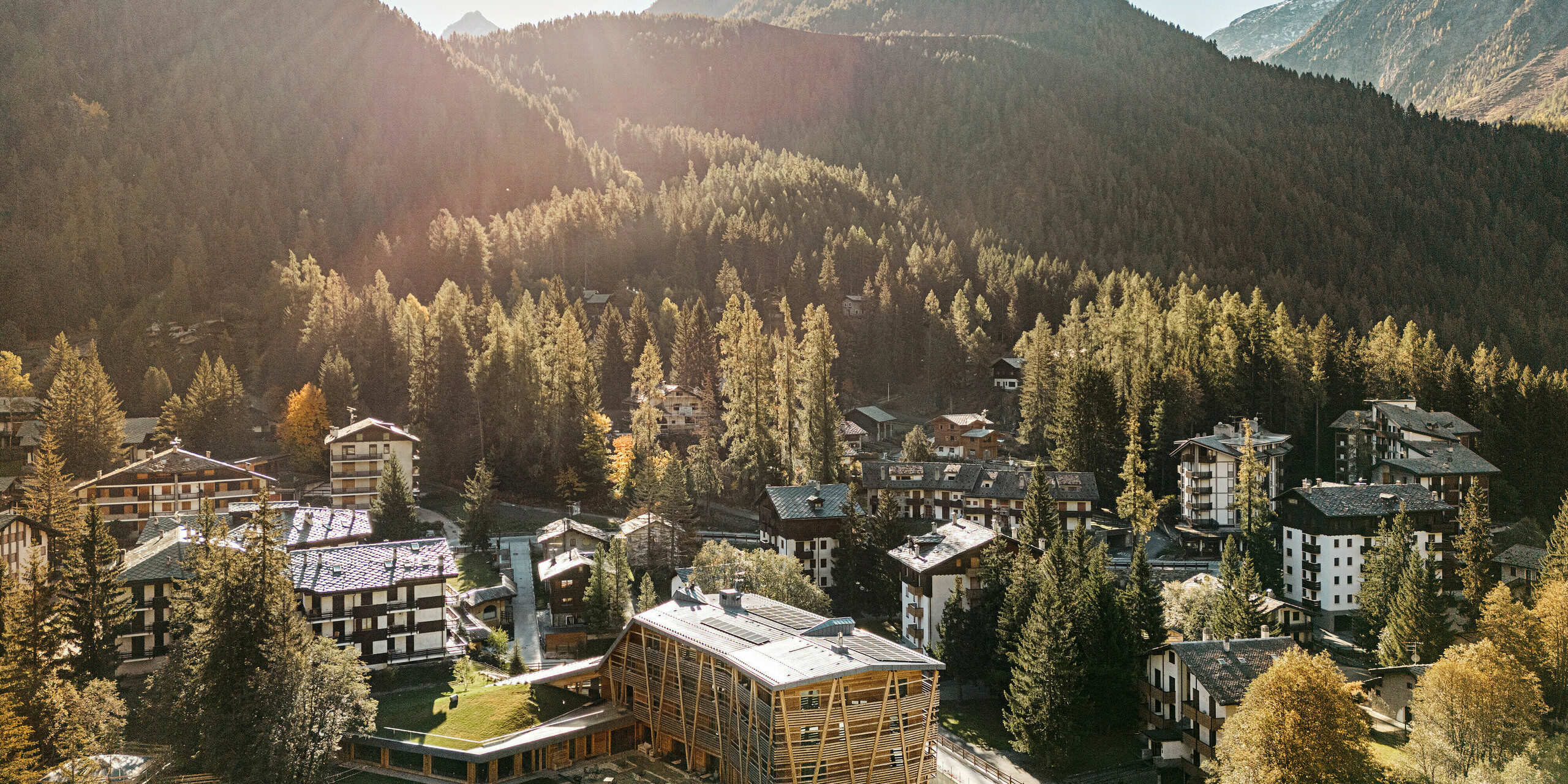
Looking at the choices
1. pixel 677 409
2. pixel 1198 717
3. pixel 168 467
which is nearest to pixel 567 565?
pixel 168 467

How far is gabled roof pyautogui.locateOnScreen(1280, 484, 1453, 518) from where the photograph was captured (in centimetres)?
6769

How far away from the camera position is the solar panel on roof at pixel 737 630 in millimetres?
43875

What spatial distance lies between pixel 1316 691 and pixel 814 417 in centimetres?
4787

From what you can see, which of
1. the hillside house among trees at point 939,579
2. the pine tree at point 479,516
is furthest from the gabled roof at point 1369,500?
the pine tree at point 479,516

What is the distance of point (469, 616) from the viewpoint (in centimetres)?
6259

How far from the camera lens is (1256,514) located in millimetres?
69438

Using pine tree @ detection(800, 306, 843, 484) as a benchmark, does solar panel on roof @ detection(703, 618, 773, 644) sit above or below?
below

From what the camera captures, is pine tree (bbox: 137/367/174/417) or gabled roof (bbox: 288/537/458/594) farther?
pine tree (bbox: 137/367/174/417)

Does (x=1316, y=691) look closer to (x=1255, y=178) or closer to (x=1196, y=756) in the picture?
(x=1196, y=756)

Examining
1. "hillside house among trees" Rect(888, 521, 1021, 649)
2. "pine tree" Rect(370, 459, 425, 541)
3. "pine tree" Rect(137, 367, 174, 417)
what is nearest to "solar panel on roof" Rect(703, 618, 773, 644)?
"hillside house among trees" Rect(888, 521, 1021, 649)

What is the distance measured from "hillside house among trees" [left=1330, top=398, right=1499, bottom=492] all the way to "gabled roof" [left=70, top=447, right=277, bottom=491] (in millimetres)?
87229

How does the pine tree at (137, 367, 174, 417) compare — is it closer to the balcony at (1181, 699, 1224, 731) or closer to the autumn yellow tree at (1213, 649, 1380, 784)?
the balcony at (1181, 699, 1224, 731)

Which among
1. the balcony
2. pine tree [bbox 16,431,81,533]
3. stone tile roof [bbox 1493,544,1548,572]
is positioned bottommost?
the balcony

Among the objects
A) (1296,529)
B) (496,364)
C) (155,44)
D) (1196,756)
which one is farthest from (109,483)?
(155,44)
